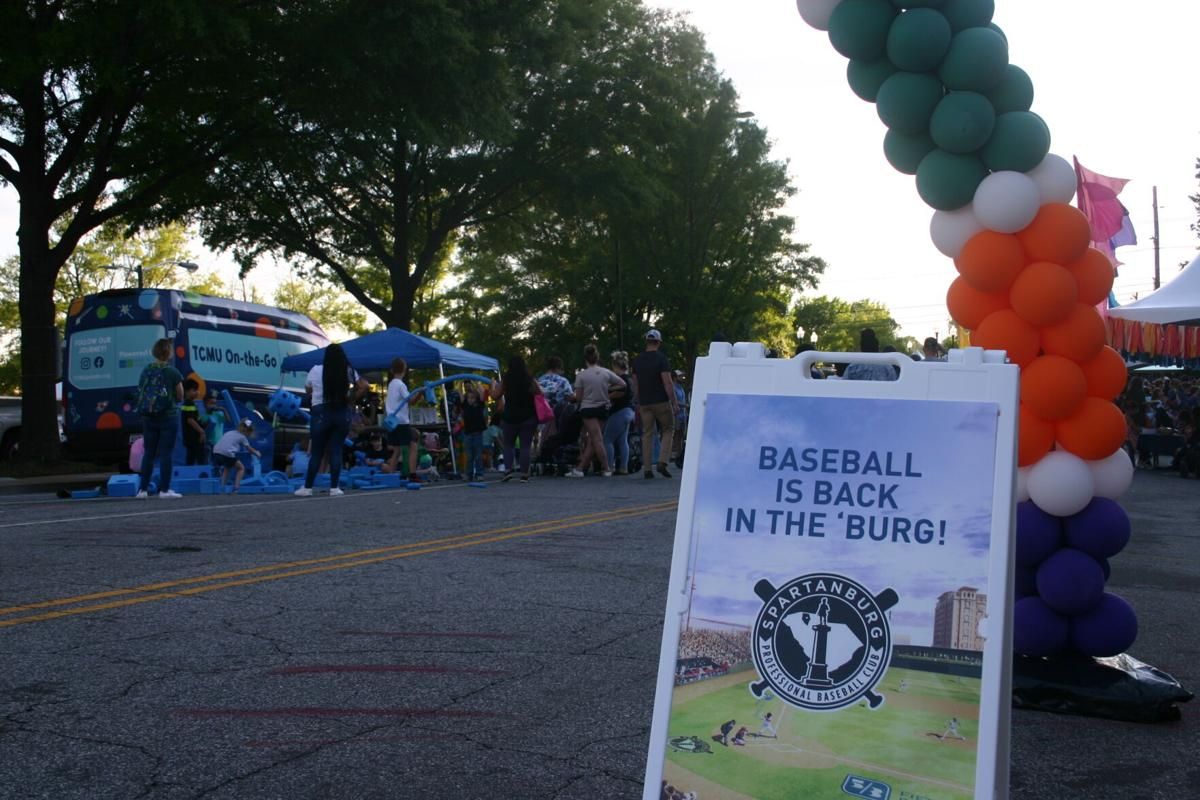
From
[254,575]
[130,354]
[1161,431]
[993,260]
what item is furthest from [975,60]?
[1161,431]

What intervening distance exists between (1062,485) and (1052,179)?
3.90ft

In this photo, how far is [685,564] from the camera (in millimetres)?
2803

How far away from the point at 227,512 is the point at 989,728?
33.8 ft

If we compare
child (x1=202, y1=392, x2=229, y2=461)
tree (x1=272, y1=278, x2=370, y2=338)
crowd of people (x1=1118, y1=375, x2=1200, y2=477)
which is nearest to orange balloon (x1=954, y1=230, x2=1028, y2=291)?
child (x1=202, y1=392, x2=229, y2=461)

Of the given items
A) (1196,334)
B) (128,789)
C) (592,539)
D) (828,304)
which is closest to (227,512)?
(592,539)

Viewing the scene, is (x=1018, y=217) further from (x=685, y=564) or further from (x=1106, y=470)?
(x=685, y=564)

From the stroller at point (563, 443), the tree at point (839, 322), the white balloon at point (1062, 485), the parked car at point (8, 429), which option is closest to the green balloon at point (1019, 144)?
the white balloon at point (1062, 485)

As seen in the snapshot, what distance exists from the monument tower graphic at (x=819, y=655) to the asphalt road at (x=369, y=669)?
1.02 m

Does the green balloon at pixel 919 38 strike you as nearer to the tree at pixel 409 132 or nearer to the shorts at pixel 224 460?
the shorts at pixel 224 460

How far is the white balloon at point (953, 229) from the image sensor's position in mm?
4941

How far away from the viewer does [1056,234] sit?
4777 millimetres

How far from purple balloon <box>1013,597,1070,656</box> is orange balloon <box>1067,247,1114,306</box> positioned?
1198mm

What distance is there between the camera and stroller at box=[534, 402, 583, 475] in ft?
63.3

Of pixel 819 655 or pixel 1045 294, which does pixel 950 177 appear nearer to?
pixel 1045 294
